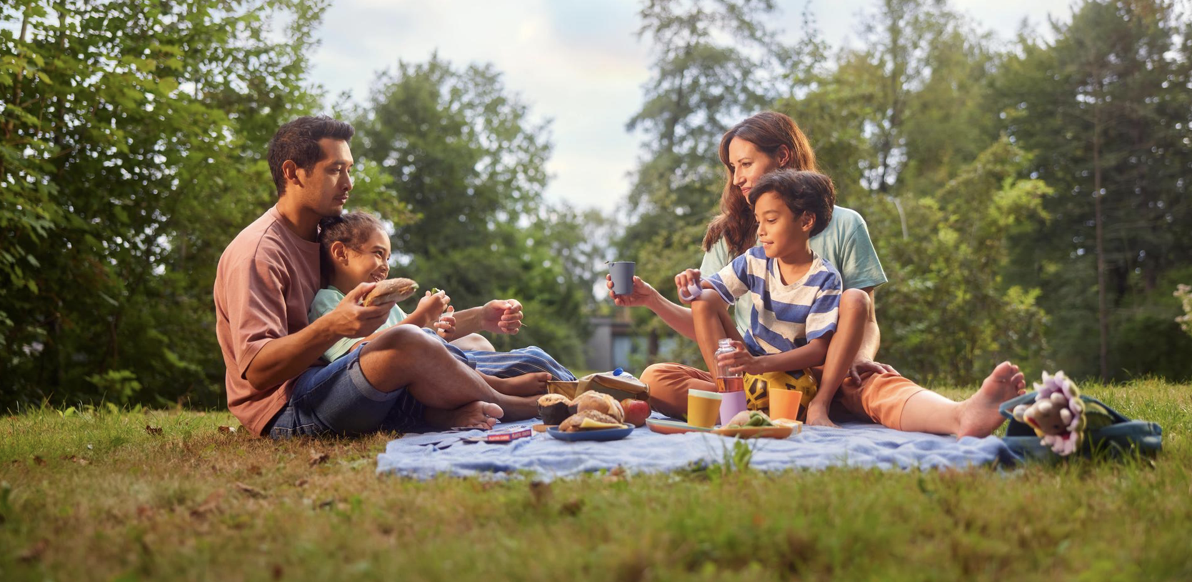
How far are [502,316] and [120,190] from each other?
4.51 meters

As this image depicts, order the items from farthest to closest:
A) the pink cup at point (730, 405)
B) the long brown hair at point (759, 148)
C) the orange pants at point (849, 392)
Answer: the long brown hair at point (759, 148) < the pink cup at point (730, 405) < the orange pants at point (849, 392)

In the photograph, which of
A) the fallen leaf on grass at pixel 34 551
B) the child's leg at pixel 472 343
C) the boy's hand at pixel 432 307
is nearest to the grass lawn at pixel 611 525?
the fallen leaf on grass at pixel 34 551

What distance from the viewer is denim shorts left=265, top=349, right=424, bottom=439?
3.43m

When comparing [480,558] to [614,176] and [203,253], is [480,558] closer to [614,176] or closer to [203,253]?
[203,253]

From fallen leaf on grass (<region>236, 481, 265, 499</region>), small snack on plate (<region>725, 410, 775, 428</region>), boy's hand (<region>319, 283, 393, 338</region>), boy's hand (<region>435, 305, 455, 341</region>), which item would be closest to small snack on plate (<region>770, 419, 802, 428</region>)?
small snack on plate (<region>725, 410, 775, 428</region>)

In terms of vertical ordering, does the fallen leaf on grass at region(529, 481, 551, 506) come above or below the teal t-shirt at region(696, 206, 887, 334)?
below

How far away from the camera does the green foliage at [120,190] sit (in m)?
6.06

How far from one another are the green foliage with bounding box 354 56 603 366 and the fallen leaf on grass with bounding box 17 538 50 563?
54.6ft

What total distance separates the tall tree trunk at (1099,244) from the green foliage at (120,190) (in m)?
14.8

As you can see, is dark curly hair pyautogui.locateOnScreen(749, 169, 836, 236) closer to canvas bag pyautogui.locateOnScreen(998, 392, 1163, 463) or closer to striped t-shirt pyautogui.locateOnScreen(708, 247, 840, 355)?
striped t-shirt pyautogui.locateOnScreen(708, 247, 840, 355)

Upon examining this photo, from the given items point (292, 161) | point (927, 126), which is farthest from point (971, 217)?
point (292, 161)

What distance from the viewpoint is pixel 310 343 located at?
123 inches

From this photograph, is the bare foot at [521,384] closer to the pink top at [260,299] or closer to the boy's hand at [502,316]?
the boy's hand at [502,316]

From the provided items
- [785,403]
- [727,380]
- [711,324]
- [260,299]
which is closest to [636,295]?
[711,324]
